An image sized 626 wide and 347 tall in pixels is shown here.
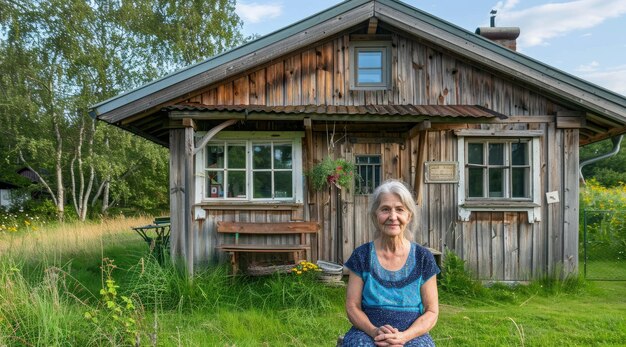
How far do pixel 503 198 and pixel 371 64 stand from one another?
3.07 metres

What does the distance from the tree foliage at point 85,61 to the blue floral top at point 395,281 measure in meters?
15.6

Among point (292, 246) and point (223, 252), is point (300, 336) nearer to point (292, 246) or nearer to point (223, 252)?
point (292, 246)

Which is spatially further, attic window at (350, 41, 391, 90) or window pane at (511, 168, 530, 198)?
attic window at (350, 41, 391, 90)

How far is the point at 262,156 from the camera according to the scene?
6.30 m

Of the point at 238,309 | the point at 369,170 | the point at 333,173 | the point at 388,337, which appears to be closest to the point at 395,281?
the point at 388,337

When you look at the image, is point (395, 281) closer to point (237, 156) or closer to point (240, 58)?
point (237, 156)

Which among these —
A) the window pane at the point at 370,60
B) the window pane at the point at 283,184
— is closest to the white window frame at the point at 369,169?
the window pane at the point at 283,184

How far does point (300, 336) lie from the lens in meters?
4.02

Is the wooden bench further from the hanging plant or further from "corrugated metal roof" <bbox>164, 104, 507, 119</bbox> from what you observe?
"corrugated metal roof" <bbox>164, 104, 507, 119</bbox>

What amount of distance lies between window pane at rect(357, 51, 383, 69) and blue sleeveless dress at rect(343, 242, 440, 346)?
15.3 ft

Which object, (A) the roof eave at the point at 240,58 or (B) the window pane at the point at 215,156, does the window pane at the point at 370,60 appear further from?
(B) the window pane at the point at 215,156

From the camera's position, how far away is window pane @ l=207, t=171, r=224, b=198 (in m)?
6.23

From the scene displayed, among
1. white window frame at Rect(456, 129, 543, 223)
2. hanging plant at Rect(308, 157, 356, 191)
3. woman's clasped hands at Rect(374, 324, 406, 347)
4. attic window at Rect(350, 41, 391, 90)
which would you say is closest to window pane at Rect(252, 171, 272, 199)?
hanging plant at Rect(308, 157, 356, 191)

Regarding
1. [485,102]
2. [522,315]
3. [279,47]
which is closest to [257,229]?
[279,47]
